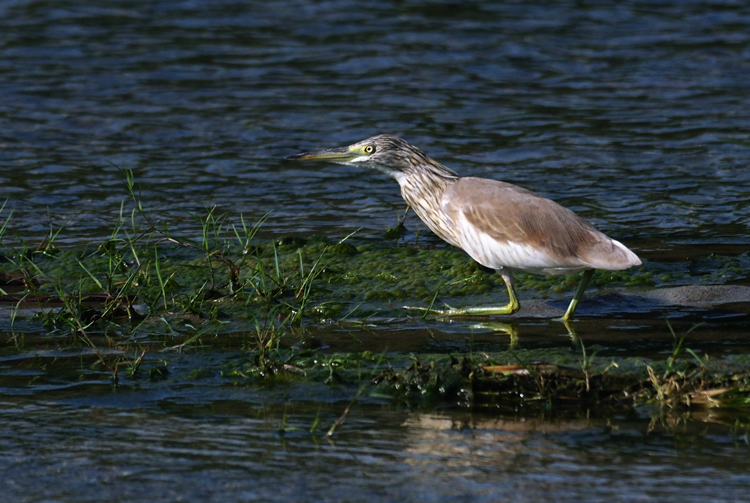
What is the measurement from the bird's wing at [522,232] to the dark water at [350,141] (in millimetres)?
852

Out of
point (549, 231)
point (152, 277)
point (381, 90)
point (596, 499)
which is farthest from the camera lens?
point (381, 90)

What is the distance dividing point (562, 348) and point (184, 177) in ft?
18.3

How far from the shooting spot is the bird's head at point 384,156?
7051 millimetres

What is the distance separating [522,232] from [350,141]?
5.05m

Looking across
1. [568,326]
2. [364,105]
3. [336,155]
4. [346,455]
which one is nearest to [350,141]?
[364,105]

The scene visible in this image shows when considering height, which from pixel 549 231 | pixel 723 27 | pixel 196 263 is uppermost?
pixel 723 27

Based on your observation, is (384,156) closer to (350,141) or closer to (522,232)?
(522,232)

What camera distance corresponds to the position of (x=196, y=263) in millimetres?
7402

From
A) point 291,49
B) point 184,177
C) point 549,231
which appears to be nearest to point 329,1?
point 291,49

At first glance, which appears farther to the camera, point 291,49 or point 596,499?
point 291,49

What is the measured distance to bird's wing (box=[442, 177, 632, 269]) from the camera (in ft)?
20.1

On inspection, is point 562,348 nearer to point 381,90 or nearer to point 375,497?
point 375,497

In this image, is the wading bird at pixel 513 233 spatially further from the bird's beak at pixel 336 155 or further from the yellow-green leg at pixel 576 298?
the bird's beak at pixel 336 155

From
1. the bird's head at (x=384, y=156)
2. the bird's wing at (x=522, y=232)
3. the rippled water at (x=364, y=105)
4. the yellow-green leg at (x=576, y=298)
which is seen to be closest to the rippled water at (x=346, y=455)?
the yellow-green leg at (x=576, y=298)
